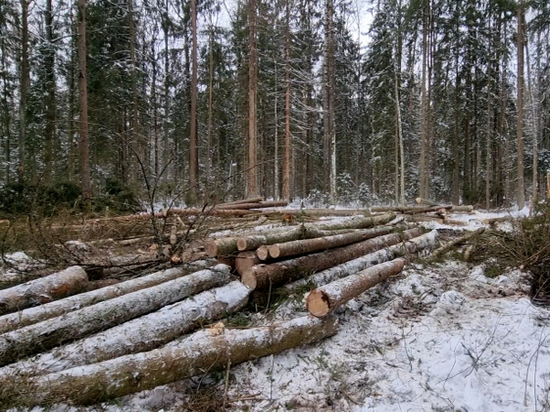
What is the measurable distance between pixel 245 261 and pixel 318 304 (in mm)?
1272

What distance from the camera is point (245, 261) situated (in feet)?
14.3

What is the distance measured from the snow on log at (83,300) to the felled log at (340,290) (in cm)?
159

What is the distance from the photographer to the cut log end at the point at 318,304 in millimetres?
3393

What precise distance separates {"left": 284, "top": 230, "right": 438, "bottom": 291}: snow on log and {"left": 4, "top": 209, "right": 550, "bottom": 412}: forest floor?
447mm

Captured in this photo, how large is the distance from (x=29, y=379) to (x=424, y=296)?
14.1 ft

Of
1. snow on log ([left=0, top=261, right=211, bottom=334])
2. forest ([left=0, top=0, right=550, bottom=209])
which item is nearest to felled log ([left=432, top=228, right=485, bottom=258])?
snow on log ([left=0, top=261, right=211, bottom=334])

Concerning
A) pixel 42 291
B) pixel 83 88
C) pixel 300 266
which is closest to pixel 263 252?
pixel 300 266

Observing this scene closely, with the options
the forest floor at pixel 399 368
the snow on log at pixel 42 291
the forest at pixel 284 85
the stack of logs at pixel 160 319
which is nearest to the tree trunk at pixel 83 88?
the forest at pixel 284 85

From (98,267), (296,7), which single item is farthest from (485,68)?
(98,267)

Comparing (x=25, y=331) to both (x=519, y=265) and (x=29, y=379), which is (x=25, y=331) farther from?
(x=519, y=265)

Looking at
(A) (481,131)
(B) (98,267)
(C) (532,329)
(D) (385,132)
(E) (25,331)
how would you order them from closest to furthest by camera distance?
(E) (25,331)
(C) (532,329)
(B) (98,267)
(D) (385,132)
(A) (481,131)

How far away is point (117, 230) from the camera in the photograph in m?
6.98

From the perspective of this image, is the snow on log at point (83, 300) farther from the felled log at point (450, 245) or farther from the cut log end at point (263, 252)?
the felled log at point (450, 245)

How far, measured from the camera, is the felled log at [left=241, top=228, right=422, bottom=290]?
413 cm
